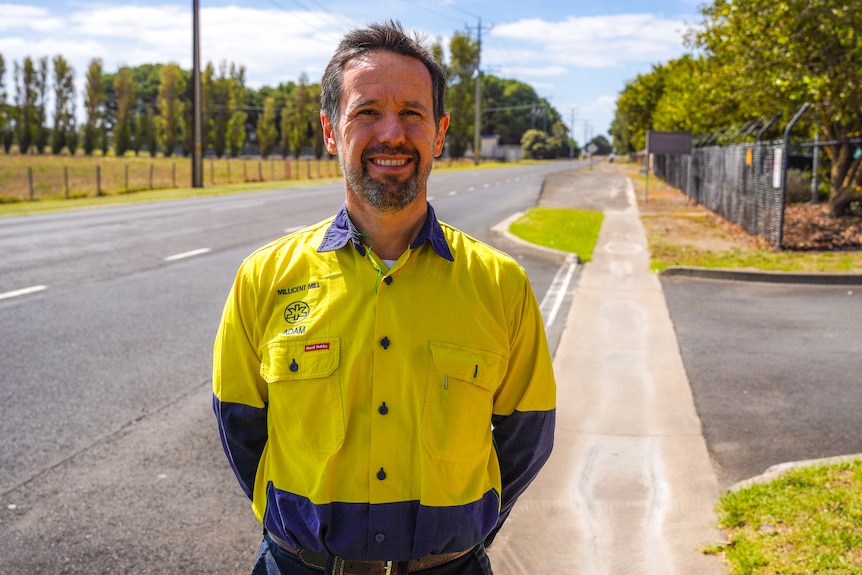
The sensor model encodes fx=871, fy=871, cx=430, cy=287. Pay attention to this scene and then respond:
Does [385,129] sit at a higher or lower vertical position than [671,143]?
lower

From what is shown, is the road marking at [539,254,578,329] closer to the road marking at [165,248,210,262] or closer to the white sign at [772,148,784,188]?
the white sign at [772,148,784,188]

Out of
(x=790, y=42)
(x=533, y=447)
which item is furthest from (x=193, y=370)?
(x=790, y=42)

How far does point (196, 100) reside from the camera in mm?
35062

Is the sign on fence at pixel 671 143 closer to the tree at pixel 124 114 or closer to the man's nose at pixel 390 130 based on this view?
the man's nose at pixel 390 130

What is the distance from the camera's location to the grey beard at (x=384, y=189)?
2.22 m

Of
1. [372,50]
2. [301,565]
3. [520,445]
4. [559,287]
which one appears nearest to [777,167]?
[559,287]

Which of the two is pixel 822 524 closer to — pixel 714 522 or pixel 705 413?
pixel 714 522

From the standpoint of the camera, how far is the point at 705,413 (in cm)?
618

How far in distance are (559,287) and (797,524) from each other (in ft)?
24.7

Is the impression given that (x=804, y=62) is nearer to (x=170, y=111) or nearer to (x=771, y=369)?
(x=771, y=369)

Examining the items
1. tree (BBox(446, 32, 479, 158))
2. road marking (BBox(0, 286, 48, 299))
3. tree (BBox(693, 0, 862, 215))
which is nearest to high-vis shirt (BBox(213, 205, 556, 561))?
road marking (BBox(0, 286, 48, 299))

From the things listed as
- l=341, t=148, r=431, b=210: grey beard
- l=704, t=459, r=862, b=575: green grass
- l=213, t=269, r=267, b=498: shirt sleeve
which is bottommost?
l=704, t=459, r=862, b=575: green grass

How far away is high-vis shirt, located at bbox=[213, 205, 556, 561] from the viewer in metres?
2.10

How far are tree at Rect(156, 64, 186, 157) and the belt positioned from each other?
81.9 m
